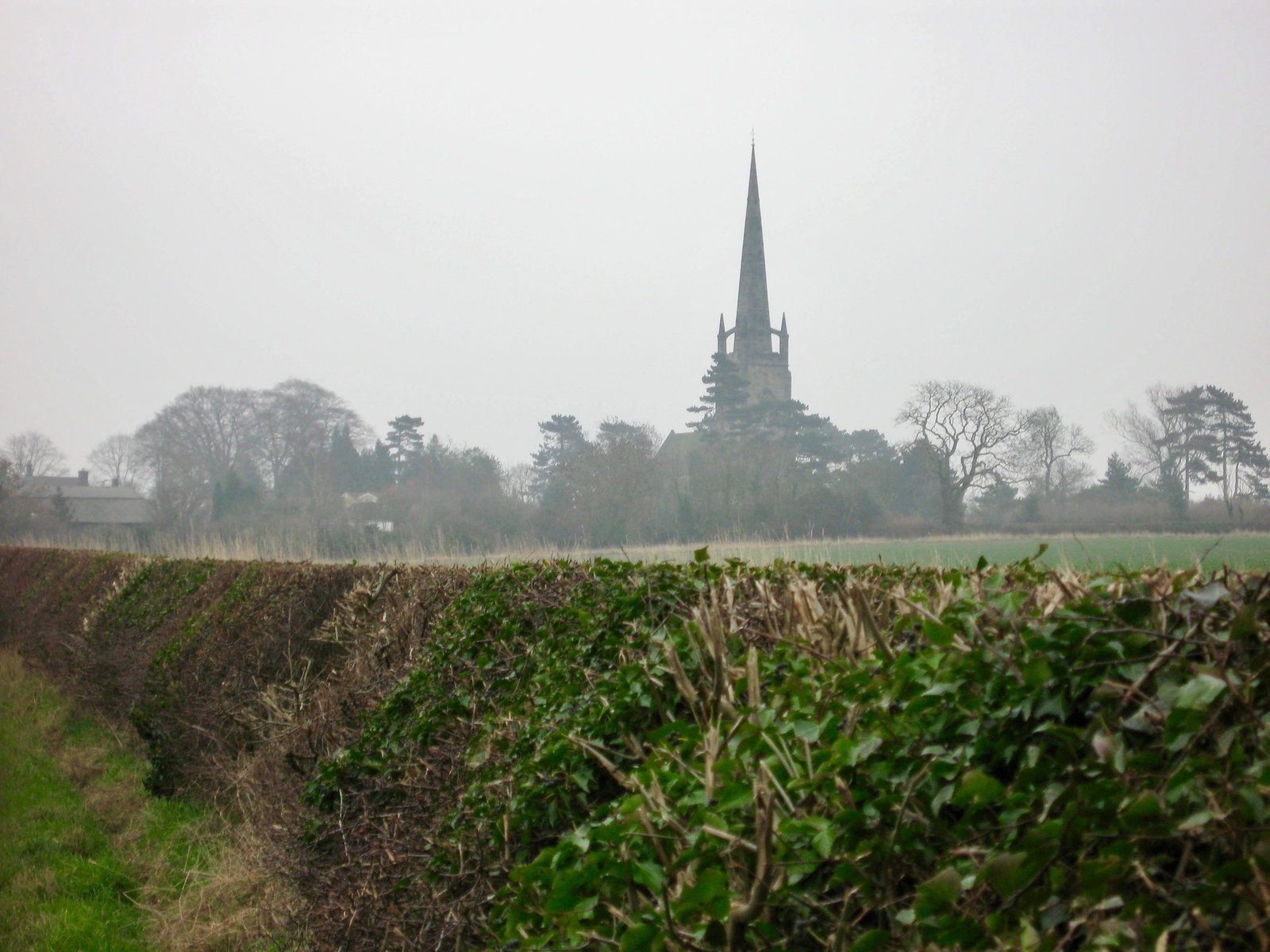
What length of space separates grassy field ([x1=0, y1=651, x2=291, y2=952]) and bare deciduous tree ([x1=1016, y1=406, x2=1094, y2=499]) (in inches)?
452

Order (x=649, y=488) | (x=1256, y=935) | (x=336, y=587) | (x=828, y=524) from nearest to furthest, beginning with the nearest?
(x=1256, y=935), (x=336, y=587), (x=828, y=524), (x=649, y=488)

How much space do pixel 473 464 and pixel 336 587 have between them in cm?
1934

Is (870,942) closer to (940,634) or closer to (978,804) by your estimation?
(978,804)

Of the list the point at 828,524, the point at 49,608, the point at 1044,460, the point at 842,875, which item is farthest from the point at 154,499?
the point at 842,875

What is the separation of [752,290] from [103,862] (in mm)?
67089

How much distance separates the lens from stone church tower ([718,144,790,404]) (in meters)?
66.1

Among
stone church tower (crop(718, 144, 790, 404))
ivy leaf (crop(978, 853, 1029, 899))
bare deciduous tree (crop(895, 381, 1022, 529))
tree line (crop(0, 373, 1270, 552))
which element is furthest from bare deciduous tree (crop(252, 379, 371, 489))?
stone church tower (crop(718, 144, 790, 404))

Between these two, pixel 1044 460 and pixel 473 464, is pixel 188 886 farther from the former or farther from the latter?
pixel 473 464

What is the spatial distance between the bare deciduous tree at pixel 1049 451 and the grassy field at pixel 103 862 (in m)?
11.5

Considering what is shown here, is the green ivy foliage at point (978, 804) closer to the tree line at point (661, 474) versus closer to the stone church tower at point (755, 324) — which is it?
the tree line at point (661, 474)

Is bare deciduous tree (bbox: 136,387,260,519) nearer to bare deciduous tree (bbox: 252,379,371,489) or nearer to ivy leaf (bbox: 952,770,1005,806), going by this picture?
bare deciduous tree (bbox: 252,379,371,489)

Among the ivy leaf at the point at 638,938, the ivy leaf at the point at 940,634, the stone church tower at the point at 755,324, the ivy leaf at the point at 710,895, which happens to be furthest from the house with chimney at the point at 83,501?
the stone church tower at the point at 755,324

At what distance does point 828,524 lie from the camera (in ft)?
61.5

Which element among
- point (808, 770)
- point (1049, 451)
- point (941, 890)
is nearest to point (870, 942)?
point (941, 890)
